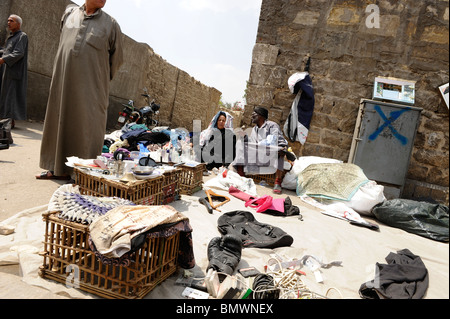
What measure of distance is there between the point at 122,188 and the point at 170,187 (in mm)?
748

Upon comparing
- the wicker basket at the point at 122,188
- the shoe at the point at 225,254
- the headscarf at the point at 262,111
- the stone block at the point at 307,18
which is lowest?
the shoe at the point at 225,254

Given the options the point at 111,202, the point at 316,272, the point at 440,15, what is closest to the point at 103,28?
the point at 111,202

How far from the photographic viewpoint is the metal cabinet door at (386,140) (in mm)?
4645

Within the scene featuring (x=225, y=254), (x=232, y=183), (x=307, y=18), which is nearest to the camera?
(x=225, y=254)

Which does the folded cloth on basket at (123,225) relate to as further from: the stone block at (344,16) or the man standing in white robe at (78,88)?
the stone block at (344,16)

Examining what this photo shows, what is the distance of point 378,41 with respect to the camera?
4949 mm

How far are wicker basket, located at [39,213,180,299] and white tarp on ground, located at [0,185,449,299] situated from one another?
0.04 metres

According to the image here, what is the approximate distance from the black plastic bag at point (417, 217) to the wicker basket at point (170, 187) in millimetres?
2325

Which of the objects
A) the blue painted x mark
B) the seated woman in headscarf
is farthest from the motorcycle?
the blue painted x mark

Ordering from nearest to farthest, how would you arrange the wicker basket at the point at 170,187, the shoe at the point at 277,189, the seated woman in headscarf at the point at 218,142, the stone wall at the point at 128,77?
the wicker basket at the point at 170,187
the shoe at the point at 277,189
the seated woman in headscarf at the point at 218,142
the stone wall at the point at 128,77

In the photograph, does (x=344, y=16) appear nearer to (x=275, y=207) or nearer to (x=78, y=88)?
(x=275, y=207)

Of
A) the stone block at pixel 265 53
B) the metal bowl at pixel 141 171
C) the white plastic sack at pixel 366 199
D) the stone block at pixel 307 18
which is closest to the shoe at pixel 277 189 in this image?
the white plastic sack at pixel 366 199

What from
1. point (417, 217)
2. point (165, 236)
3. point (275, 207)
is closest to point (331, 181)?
point (417, 217)

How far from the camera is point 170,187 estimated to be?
2965 mm
